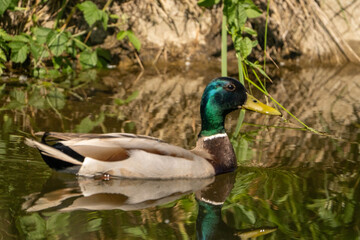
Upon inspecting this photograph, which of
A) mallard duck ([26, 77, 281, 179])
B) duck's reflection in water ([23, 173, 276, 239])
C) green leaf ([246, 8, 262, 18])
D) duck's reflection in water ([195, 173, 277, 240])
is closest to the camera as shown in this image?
duck's reflection in water ([195, 173, 277, 240])

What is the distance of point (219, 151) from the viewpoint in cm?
656

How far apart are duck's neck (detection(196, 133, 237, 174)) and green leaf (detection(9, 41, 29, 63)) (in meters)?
3.86

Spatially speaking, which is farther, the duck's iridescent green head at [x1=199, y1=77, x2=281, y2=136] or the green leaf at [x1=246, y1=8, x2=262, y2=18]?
the green leaf at [x1=246, y1=8, x2=262, y2=18]

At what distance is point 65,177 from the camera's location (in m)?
6.14

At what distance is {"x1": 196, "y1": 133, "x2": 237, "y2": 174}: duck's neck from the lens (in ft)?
21.2

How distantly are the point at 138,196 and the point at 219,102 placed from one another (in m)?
1.44

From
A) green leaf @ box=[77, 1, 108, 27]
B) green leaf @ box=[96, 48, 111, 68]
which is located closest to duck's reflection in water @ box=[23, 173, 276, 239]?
green leaf @ box=[77, 1, 108, 27]

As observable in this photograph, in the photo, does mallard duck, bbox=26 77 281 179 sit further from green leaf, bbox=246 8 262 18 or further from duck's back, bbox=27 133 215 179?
green leaf, bbox=246 8 262 18

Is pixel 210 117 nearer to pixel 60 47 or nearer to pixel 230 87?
pixel 230 87

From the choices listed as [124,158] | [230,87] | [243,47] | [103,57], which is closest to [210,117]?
[230,87]

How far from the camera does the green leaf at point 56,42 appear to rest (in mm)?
9922

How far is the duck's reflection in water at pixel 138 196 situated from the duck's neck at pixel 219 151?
83 mm

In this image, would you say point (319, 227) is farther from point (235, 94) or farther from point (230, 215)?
point (235, 94)

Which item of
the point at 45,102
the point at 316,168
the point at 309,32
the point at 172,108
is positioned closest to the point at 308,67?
the point at 309,32
